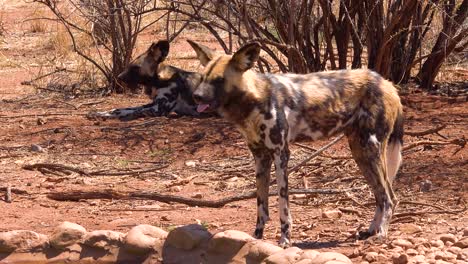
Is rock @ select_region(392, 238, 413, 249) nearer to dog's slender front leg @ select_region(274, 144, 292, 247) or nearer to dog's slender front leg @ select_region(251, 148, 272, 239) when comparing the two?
dog's slender front leg @ select_region(274, 144, 292, 247)

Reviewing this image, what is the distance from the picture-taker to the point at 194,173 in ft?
29.1

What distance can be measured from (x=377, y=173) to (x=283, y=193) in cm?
62

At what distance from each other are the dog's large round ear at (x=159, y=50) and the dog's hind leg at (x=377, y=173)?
487 centimetres

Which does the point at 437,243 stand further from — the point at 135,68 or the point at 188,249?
the point at 135,68

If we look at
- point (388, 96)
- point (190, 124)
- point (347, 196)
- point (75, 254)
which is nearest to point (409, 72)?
point (190, 124)

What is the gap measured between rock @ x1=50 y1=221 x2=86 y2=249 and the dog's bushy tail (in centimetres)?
196

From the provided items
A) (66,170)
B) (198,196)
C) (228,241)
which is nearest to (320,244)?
(228,241)

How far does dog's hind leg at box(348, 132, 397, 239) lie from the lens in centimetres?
636

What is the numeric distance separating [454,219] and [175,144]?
368 centimetres

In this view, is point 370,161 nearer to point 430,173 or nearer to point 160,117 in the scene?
point 430,173

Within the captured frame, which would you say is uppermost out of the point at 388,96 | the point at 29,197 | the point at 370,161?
the point at 388,96

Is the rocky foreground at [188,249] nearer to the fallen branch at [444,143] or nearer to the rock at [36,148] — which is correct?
the fallen branch at [444,143]

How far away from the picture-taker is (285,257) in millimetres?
5168

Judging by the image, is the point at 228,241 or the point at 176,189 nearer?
the point at 228,241
